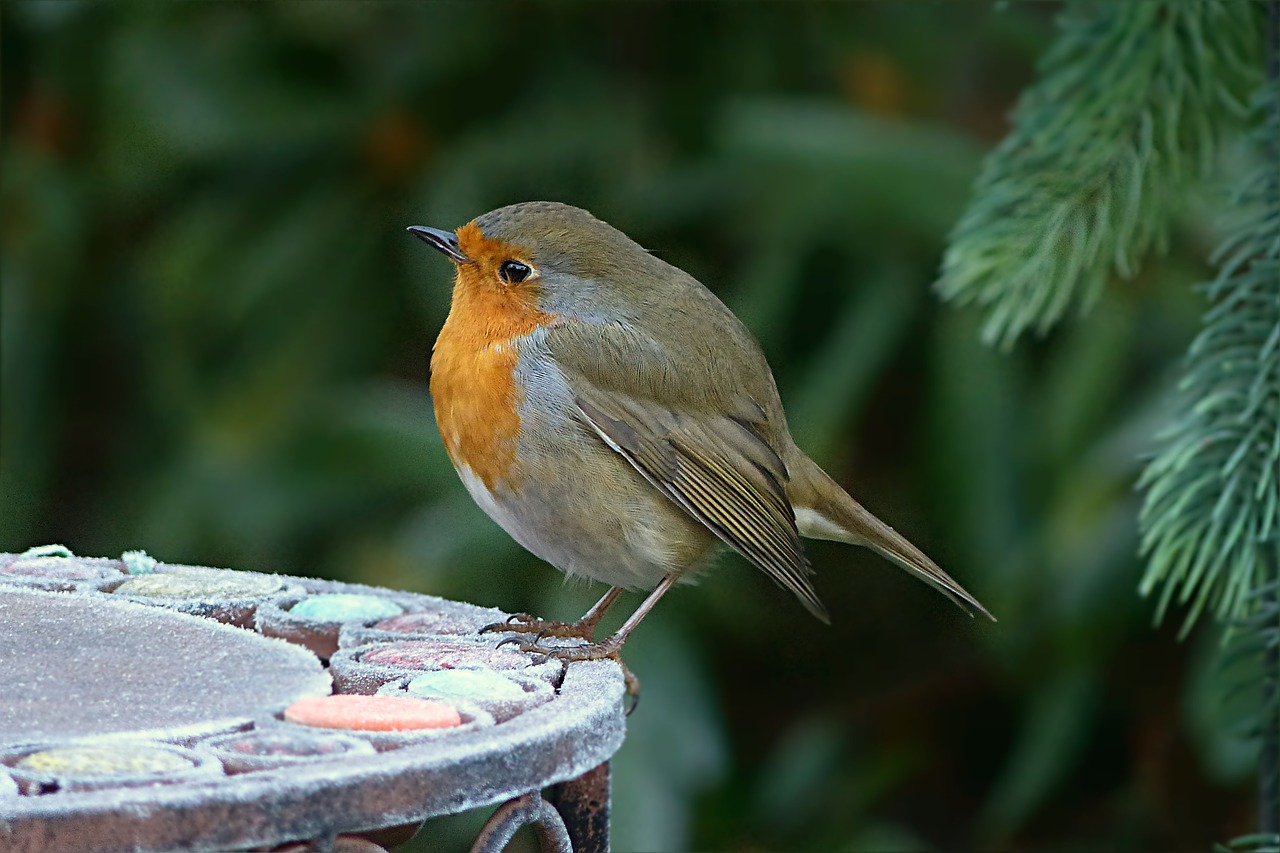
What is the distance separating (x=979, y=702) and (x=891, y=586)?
0.31 metres

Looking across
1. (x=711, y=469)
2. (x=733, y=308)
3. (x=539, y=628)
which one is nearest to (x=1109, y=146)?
(x=711, y=469)

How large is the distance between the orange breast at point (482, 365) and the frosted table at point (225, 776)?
517 millimetres

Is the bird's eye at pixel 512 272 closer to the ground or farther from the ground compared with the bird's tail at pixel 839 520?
farther from the ground

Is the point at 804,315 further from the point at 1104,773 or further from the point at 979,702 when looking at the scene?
the point at 1104,773

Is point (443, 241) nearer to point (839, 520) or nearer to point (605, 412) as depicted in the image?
point (605, 412)

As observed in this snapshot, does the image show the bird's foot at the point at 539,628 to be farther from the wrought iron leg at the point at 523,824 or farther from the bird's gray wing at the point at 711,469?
the wrought iron leg at the point at 523,824

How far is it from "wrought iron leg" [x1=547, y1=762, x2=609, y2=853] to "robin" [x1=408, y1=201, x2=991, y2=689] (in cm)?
48

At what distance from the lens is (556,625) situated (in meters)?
2.15

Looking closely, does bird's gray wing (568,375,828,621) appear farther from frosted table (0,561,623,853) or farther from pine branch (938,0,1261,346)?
frosted table (0,561,623,853)

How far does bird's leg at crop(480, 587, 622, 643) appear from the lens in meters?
1.85

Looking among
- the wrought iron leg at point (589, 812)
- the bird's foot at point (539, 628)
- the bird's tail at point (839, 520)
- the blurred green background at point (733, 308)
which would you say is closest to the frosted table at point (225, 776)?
the wrought iron leg at point (589, 812)

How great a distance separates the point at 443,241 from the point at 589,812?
957mm

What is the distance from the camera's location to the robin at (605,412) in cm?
210

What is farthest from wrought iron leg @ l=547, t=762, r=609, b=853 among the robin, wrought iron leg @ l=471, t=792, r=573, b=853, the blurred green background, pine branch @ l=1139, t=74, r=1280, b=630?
the blurred green background
